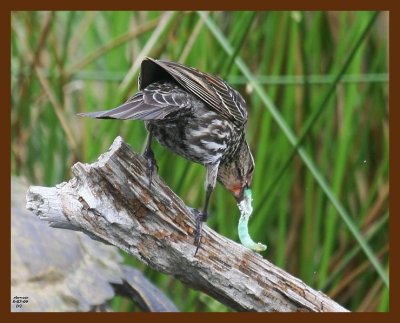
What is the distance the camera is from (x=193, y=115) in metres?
2.92

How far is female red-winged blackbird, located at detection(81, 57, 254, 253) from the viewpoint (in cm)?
269

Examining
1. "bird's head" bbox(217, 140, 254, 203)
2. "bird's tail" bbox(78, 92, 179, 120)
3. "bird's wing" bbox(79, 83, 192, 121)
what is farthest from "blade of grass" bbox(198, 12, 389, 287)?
"bird's tail" bbox(78, 92, 179, 120)

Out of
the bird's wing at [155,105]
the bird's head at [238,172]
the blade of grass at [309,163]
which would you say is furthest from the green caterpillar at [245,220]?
the bird's wing at [155,105]

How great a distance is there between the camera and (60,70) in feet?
13.6

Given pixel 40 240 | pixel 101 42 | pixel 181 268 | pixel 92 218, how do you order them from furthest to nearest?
pixel 101 42
pixel 40 240
pixel 181 268
pixel 92 218

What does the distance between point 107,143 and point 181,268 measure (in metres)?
1.36

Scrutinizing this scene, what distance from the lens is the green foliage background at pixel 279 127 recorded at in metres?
3.96

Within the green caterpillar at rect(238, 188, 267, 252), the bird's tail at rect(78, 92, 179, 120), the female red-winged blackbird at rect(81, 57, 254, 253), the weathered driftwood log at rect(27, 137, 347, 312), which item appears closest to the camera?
the bird's tail at rect(78, 92, 179, 120)

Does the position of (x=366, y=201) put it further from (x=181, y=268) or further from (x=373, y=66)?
(x=181, y=268)

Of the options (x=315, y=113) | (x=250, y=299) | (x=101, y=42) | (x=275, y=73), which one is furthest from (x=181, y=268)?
(x=101, y=42)

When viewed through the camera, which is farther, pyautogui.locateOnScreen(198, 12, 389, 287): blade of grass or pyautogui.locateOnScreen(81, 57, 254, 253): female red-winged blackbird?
pyautogui.locateOnScreen(198, 12, 389, 287): blade of grass

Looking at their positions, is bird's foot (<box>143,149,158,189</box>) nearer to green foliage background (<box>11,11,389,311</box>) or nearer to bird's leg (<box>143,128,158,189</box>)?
bird's leg (<box>143,128,158,189</box>)

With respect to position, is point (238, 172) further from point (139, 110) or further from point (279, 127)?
point (139, 110)

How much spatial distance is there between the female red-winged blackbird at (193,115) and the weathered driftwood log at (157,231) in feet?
0.23
